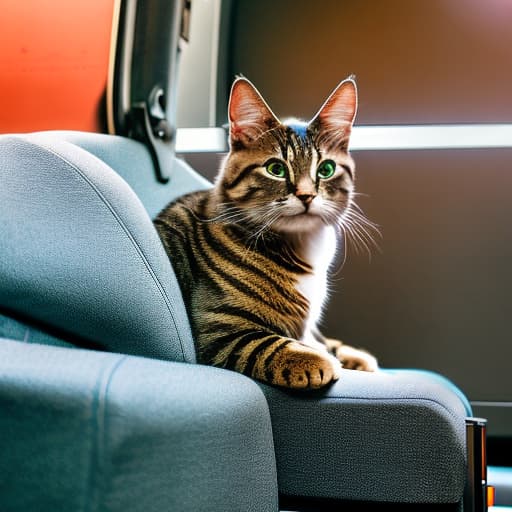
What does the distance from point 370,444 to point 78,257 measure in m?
0.43

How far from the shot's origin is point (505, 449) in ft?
5.22

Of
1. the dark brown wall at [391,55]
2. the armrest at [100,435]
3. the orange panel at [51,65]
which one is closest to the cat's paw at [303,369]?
the armrest at [100,435]

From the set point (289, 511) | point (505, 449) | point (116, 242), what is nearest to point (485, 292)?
point (505, 449)

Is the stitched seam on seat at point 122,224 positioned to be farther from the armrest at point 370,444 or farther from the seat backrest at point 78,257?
the armrest at point 370,444

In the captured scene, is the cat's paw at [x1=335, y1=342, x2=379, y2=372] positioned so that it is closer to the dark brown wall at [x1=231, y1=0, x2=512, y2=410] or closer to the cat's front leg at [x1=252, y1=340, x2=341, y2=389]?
the cat's front leg at [x1=252, y1=340, x2=341, y2=389]

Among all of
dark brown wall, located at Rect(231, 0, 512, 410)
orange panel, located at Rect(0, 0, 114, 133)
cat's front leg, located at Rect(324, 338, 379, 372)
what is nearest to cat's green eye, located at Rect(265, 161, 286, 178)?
cat's front leg, located at Rect(324, 338, 379, 372)

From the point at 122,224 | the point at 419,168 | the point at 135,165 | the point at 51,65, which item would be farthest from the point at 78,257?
the point at 419,168

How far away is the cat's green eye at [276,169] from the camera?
0.98 m

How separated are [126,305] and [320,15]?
50.8 inches

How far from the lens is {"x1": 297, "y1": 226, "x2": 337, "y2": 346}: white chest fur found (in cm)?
100

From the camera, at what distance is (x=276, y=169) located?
3.25 ft

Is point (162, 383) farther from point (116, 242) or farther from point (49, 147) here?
point (49, 147)

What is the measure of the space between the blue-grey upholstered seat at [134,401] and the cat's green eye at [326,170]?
336 millimetres

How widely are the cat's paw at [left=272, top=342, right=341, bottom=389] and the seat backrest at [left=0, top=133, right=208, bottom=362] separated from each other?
134 millimetres
